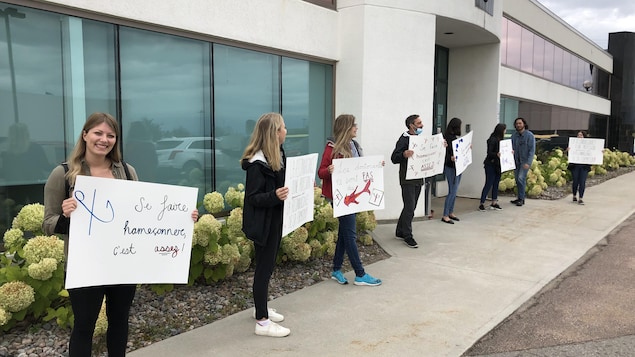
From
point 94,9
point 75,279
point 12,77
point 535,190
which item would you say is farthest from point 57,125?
point 535,190

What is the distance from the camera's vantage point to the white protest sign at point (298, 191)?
4070 millimetres

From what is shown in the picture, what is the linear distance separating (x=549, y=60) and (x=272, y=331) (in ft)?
62.9

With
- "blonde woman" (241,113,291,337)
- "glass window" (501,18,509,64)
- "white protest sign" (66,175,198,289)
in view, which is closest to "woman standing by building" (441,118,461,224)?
"blonde woman" (241,113,291,337)

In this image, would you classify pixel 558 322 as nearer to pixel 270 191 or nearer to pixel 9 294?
pixel 270 191

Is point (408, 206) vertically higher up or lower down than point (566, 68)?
lower down

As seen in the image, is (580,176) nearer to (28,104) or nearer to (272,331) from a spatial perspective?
(272,331)

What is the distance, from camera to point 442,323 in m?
4.38

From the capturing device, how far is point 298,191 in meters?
4.29

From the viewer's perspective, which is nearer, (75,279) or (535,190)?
(75,279)

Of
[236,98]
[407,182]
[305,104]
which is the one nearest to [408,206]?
[407,182]

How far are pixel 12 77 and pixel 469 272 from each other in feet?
18.0

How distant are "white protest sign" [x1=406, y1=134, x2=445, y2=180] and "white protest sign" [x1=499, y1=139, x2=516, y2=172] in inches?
117

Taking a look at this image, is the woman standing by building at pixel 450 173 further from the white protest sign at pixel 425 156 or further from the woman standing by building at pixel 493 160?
the woman standing by building at pixel 493 160

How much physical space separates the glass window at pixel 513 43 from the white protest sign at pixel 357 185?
10.9 m
